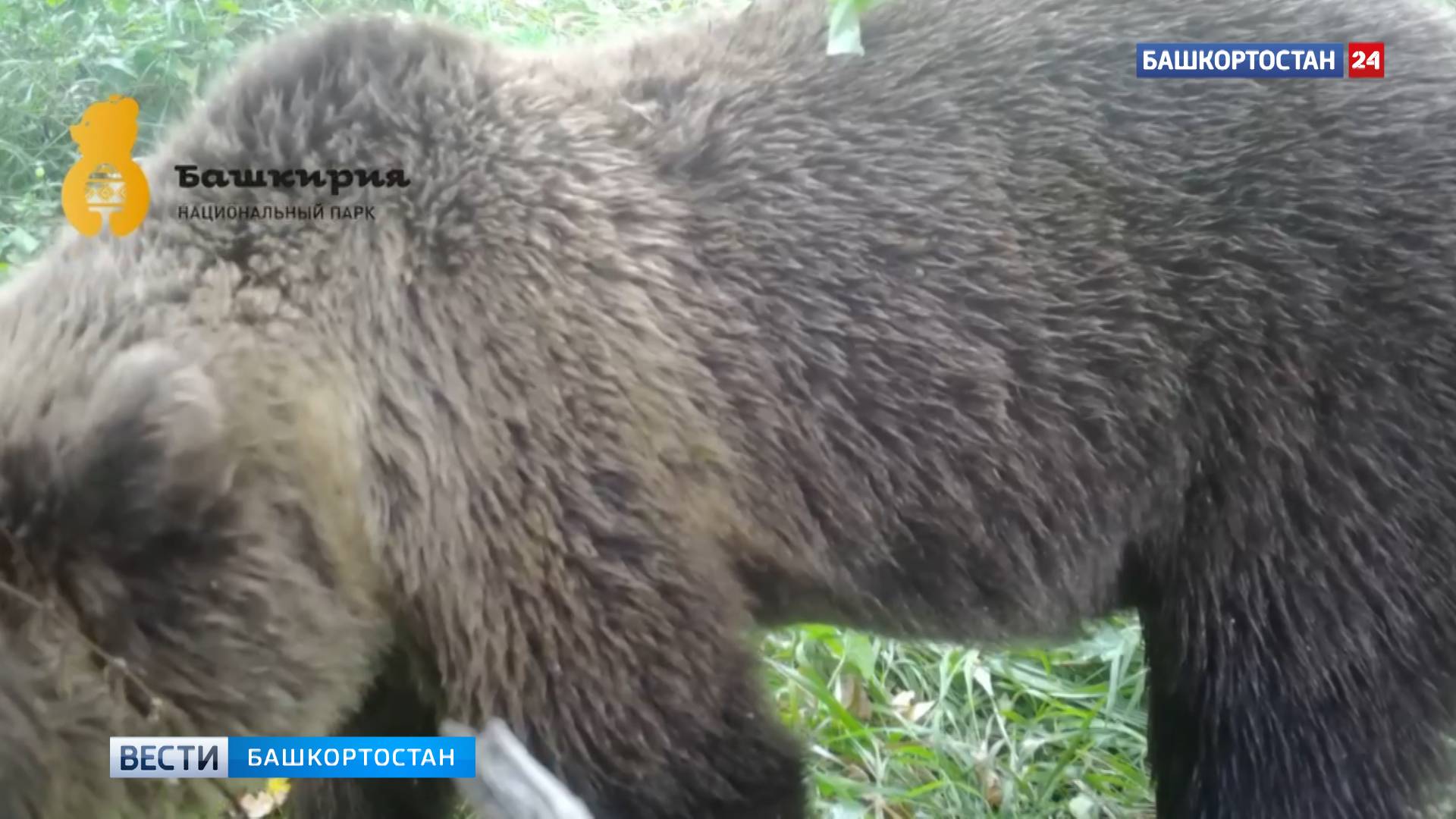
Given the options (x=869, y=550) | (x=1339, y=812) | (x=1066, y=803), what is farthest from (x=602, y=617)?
(x=1066, y=803)

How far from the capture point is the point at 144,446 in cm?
112

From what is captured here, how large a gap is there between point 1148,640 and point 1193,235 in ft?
2.02

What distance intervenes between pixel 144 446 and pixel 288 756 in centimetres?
38

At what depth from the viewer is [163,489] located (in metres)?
1.14

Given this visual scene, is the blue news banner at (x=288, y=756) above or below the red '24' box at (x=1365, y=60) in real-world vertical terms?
below

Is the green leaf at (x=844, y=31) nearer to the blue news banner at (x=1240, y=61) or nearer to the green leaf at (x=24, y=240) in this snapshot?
the blue news banner at (x=1240, y=61)

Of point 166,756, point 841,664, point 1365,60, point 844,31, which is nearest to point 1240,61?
point 1365,60

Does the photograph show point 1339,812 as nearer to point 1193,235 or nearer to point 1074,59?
point 1193,235

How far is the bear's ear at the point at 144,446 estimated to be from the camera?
3.67ft

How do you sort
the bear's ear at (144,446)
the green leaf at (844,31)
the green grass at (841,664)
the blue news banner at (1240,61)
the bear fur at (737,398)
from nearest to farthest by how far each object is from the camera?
the bear's ear at (144,446)
the bear fur at (737,398)
the green leaf at (844,31)
the blue news banner at (1240,61)
the green grass at (841,664)

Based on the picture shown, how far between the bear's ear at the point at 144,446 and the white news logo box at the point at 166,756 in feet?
0.70

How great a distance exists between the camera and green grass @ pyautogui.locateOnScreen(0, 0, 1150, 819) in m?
1.69

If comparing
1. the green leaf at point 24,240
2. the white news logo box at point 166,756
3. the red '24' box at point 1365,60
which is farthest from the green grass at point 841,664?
the red '24' box at point 1365,60

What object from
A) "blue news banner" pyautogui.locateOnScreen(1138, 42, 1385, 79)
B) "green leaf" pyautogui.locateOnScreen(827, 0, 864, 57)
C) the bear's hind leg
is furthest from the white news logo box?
"blue news banner" pyautogui.locateOnScreen(1138, 42, 1385, 79)
